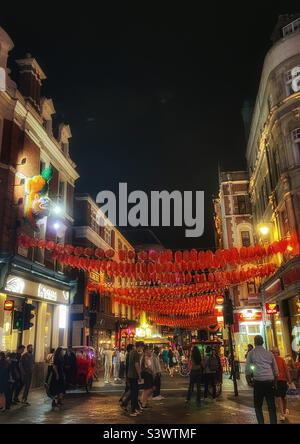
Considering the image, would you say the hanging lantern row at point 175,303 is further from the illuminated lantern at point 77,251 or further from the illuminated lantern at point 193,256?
the illuminated lantern at point 193,256

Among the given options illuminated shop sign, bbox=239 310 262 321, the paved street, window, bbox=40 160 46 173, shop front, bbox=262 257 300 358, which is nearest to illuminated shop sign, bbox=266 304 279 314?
shop front, bbox=262 257 300 358

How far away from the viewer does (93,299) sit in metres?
34.3

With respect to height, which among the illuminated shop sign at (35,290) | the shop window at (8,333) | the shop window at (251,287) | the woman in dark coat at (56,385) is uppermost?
the shop window at (251,287)

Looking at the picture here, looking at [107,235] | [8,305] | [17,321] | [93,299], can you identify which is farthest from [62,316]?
[107,235]

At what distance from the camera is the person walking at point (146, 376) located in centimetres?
1319

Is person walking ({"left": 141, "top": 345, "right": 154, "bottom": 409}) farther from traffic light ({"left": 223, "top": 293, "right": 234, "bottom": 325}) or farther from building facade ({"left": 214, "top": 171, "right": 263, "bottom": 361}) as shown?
building facade ({"left": 214, "top": 171, "right": 263, "bottom": 361})

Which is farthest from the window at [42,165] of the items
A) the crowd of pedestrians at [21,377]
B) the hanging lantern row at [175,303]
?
the hanging lantern row at [175,303]

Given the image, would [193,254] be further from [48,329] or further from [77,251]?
[48,329]

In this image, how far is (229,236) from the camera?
37.6 m

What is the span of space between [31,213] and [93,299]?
A: 52.0 ft

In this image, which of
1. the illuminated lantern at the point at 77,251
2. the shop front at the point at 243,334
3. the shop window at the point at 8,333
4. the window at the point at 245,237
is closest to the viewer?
the shop window at the point at 8,333

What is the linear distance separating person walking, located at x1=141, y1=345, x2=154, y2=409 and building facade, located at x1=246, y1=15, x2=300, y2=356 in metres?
8.50
